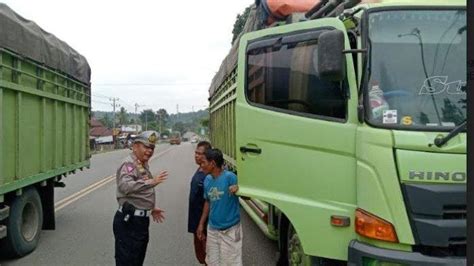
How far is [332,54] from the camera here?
3.53 metres

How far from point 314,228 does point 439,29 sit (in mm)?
1695

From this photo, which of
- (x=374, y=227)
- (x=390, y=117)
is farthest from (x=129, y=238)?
(x=390, y=117)

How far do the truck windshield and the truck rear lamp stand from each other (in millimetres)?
628

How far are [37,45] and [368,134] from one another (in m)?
4.98

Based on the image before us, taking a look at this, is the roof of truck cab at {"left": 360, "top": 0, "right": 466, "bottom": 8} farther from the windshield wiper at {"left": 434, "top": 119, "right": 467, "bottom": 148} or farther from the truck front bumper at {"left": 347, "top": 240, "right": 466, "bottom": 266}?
the truck front bumper at {"left": 347, "top": 240, "right": 466, "bottom": 266}

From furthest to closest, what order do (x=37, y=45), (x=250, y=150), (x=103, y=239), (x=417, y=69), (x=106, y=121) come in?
(x=106, y=121) → (x=103, y=239) → (x=37, y=45) → (x=250, y=150) → (x=417, y=69)

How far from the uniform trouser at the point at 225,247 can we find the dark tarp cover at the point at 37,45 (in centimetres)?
313

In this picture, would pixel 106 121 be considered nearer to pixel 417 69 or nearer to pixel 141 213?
pixel 141 213

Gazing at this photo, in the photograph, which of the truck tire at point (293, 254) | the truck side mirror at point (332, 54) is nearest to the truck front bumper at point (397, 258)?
the truck tire at point (293, 254)

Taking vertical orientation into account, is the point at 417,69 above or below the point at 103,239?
above

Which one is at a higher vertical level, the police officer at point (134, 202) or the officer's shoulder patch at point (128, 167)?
the officer's shoulder patch at point (128, 167)

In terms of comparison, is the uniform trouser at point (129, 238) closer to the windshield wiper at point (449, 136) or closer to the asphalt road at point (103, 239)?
the asphalt road at point (103, 239)

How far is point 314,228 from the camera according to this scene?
3885 millimetres

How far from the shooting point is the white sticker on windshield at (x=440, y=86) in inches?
138
